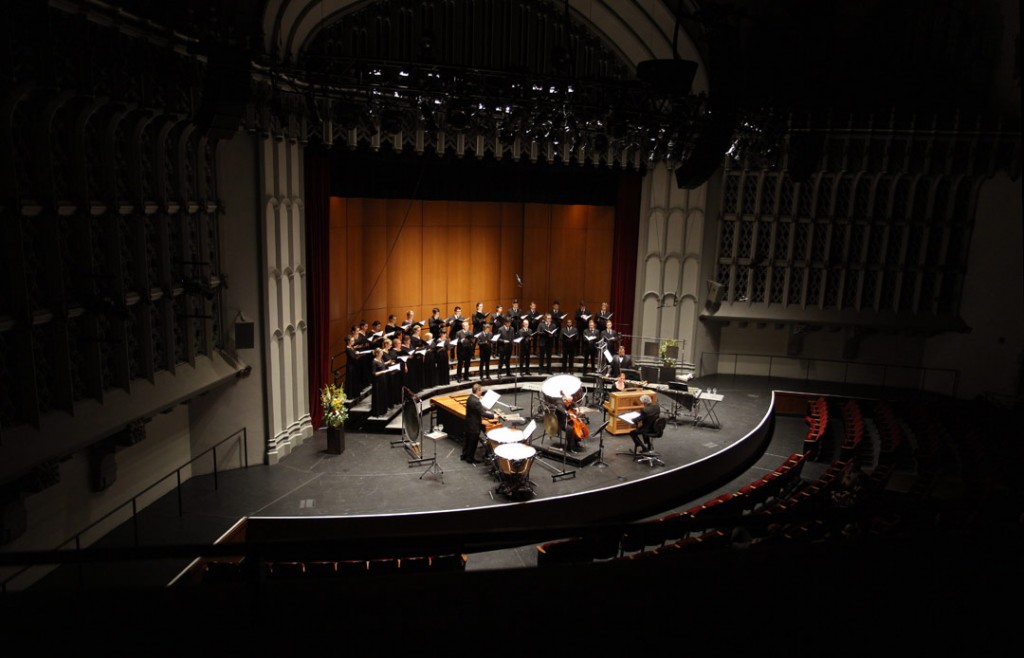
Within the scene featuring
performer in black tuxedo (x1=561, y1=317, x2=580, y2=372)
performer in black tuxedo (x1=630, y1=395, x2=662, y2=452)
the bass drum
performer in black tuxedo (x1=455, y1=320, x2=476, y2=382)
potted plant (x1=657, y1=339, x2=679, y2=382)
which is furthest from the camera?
performer in black tuxedo (x1=561, y1=317, x2=580, y2=372)

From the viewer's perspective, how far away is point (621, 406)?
13.9 m

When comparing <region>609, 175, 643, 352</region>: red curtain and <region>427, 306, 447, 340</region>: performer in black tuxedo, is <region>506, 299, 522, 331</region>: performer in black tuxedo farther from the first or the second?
<region>609, 175, 643, 352</region>: red curtain

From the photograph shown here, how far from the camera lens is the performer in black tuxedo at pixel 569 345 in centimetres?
1681

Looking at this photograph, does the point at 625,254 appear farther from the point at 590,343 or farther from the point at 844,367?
the point at 844,367

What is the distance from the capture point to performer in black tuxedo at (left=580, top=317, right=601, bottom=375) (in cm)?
1595

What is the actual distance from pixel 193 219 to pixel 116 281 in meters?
2.10

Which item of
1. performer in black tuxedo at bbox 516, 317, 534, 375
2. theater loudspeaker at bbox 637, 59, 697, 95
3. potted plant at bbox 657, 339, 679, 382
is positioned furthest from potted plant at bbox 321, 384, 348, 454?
theater loudspeaker at bbox 637, 59, 697, 95

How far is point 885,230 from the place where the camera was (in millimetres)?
17016

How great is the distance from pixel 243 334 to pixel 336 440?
247 cm

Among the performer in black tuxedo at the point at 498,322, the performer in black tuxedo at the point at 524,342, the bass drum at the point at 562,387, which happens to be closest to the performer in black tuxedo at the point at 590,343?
the performer in black tuxedo at the point at 524,342

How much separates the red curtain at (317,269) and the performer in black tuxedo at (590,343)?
5938 millimetres

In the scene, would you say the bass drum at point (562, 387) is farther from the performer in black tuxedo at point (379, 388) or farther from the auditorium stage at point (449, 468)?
the performer in black tuxedo at point (379, 388)

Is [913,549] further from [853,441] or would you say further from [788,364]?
[788,364]

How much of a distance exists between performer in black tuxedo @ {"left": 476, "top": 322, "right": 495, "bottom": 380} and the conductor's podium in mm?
3185
